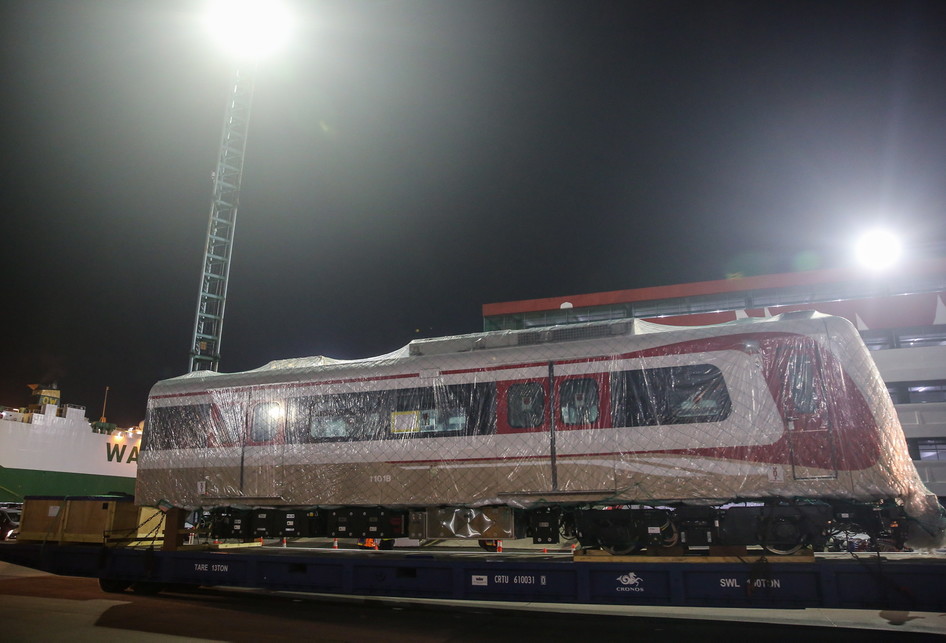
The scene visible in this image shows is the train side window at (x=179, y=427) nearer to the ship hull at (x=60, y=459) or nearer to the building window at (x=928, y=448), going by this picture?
the ship hull at (x=60, y=459)

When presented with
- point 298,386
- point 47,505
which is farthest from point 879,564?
point 47,505

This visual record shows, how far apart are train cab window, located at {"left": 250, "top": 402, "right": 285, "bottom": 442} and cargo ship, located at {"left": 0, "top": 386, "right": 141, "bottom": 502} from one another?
Result: 28.8 metres

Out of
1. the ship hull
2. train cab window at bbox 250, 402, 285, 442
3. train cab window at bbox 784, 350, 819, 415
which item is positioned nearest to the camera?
train cab window at bbox 784, 350, 819, 415

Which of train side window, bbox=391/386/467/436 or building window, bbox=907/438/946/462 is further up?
building window, bbox=907/438/946/462

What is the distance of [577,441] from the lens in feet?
26.8

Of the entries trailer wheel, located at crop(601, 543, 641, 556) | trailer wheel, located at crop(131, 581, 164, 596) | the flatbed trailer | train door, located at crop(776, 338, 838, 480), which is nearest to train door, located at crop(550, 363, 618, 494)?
trailer wheel, located at crop(601, 543, 641, 556)

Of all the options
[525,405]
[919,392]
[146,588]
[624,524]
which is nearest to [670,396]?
[624,524]

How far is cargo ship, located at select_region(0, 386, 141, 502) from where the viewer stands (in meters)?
34.1

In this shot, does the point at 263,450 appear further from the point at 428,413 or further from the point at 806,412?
the point at 806,412

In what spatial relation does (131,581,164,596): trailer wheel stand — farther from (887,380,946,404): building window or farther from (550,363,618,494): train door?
(887,380,946,404): building window

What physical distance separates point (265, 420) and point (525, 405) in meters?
4.47

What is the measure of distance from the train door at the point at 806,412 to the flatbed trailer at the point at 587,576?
105 centimetres

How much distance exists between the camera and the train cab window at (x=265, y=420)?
9.95m

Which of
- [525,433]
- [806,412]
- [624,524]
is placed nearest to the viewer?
[806,412]
